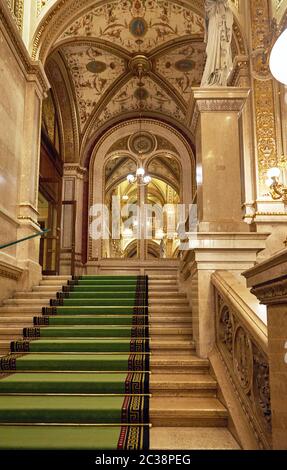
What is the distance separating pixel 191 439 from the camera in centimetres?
271

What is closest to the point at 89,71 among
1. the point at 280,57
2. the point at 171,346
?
the point at 171,346

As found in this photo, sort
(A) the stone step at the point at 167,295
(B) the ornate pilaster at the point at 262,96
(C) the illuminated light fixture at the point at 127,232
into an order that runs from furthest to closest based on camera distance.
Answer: (C) the illuminated light fixture at the point at 127,232, (B) the ornate pilaster at the point at 262,96, (A) the stone step at the point at 167,295

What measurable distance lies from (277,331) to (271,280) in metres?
0.24

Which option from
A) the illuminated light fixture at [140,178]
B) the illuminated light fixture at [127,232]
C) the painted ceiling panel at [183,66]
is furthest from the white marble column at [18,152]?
the illuminated light fixture at [127,232]

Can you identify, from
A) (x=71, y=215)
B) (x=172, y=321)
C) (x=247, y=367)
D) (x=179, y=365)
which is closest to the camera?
(x=247, y=367)

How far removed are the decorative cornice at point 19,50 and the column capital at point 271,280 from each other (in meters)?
6.08

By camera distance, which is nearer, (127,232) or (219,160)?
(219,160)

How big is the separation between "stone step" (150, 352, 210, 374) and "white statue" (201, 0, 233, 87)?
304 cm

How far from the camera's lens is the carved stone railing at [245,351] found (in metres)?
2.33

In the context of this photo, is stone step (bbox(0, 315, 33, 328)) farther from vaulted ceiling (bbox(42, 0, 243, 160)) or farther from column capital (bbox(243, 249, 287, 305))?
vaulted ceiling (bbox(42, 0, 243, 160))

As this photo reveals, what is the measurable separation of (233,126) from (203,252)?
1.50 metres

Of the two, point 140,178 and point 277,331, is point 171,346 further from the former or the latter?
point 140,178

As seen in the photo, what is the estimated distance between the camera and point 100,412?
282 centimetres

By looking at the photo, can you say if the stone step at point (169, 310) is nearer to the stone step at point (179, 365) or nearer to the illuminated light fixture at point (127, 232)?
the stone step at point (179, 365)
